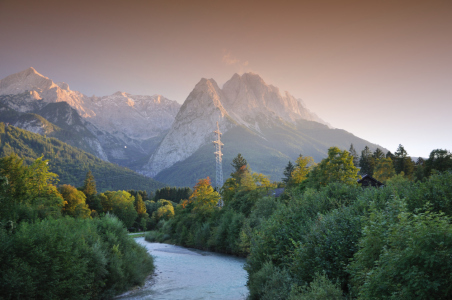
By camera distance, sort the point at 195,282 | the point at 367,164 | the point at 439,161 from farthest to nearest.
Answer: the point at 367,164 → the point at 439,161 → the point at 195,282

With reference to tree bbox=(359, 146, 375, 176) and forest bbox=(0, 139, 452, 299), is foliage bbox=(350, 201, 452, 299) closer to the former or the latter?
forest bbox=(0, 139, 452, 299)

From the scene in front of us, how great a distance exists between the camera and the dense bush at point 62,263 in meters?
16.4

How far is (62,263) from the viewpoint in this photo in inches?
737

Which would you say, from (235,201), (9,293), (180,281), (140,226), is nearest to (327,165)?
(235,201)

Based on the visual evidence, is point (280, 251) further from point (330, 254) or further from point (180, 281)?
point (180, 281)

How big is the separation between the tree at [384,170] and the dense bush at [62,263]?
296 feet

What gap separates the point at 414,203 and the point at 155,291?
22016mm

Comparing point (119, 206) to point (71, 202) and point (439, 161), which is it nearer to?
point (71, 202)

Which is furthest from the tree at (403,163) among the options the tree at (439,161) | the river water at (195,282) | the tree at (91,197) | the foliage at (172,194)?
the foliage at (172,194)

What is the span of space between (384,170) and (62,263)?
100137 millimetres

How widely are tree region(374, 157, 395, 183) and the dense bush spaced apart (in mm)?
90300

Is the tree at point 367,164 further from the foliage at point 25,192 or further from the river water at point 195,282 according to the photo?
the foliage at point 25,192

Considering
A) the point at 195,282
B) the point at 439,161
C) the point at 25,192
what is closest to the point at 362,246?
the point at 195,282

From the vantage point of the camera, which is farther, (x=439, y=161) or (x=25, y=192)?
(x=439, y=161)
